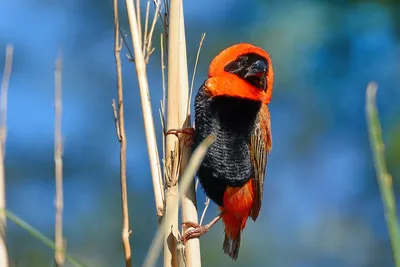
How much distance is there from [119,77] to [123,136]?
0.37 ft

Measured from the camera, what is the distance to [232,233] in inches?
89.1

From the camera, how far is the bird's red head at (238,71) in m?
2.02

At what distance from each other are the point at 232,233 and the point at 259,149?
29 centimetres

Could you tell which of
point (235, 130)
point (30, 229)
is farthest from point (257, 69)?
point (30, 229)

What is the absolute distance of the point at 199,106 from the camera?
2018mm

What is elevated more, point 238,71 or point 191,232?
point 238,71

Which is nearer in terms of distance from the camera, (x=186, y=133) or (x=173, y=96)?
(x=173, y=96)

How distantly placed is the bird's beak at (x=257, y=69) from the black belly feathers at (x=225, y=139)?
3.5 inches

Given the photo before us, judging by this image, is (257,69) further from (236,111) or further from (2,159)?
(2,159)

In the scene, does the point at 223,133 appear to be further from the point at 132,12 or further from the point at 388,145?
the point at 388,145

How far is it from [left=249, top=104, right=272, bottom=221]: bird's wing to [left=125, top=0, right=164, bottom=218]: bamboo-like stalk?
826 millimetres

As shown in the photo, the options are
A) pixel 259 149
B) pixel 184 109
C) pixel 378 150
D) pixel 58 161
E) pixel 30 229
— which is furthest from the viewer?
pixel 259 149

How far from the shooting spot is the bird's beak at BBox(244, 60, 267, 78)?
2.01m

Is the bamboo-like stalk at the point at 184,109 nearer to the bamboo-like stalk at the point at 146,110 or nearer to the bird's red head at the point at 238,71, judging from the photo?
the bamboo-like stalk at the point at 146,110
